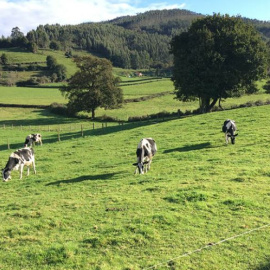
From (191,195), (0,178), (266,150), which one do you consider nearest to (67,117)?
(0,178)

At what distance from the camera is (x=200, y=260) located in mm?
8203

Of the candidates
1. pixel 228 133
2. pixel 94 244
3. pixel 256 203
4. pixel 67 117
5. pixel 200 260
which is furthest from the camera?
pixel 67 117

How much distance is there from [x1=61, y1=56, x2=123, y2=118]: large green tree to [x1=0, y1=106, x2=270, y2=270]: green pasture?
3946 cm

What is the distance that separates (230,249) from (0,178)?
1640 centimetres

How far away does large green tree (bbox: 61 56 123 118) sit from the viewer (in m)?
60.8

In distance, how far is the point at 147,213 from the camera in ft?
36.3

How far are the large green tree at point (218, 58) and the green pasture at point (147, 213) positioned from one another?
70.1 ft

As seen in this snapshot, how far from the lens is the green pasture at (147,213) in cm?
852

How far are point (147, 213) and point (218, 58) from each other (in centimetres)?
3537

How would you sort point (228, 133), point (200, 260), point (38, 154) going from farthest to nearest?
point (38, 154) → point (228, 133) → point (200, 260)

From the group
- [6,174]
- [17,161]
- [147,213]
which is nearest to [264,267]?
[147,213]

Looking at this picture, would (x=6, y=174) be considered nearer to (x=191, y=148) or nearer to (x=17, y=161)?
(x=17, y=161)

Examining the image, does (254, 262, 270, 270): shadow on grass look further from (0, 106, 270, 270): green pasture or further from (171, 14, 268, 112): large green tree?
(171, 14, 268, 112): large green tree

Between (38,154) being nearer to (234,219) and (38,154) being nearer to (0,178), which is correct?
(0,178)
